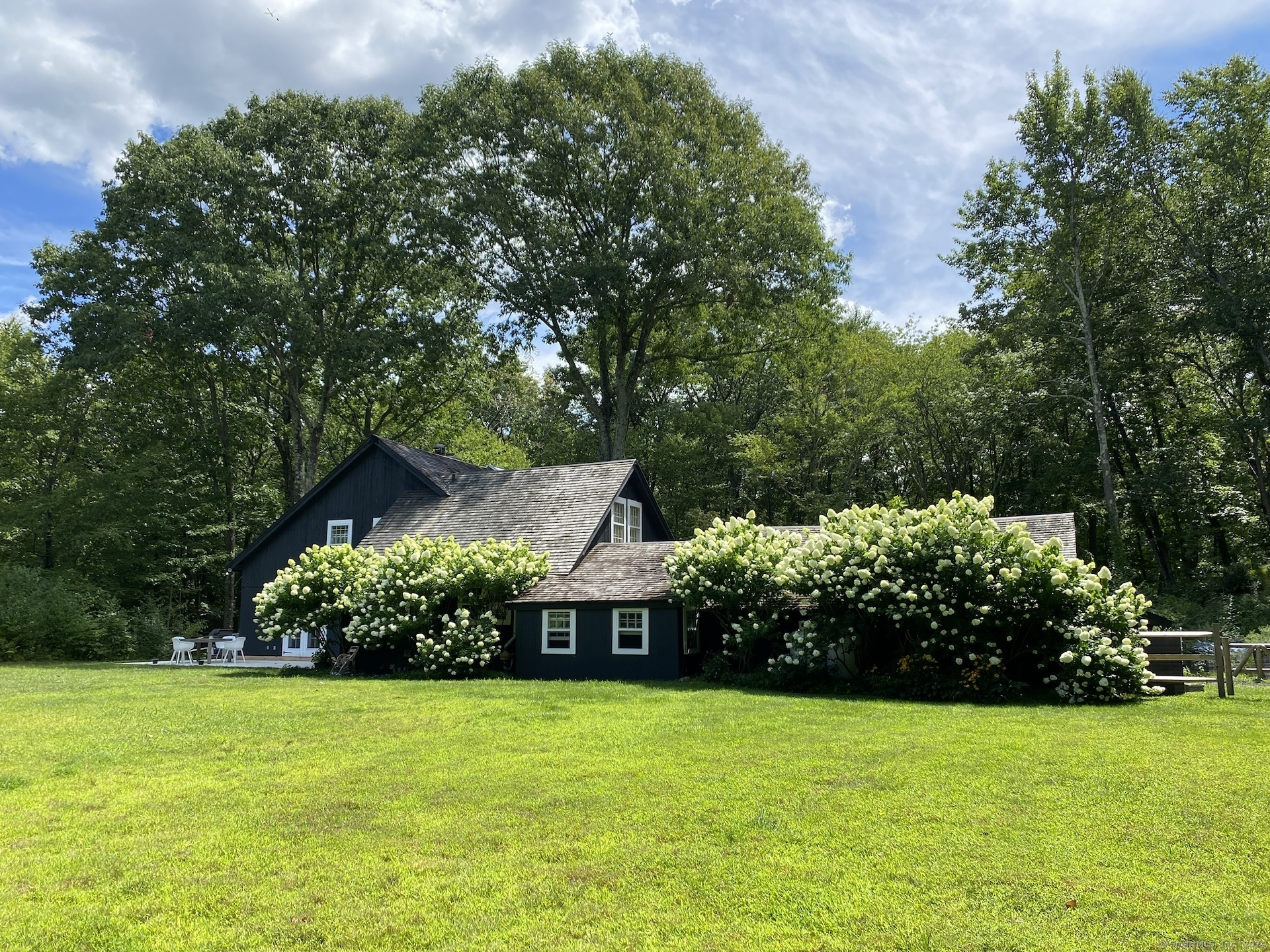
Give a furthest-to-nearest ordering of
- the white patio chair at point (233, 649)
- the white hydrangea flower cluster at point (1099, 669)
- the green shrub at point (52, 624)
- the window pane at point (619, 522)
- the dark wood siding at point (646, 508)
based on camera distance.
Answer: the green shrub at point (52, 624) → the dark wood siding at point (646, 508) → the white patio chair at point (233, 649) → the window pane at point (619, 522) → the white hydrangea flower cluster at point (1099, 669)

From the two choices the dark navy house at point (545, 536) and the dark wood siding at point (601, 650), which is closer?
the dark wood siding at point (601, 650)

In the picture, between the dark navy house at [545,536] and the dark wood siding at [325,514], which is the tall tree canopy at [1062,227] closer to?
the dark navy house at [545,536]

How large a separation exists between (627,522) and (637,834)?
18.8 m

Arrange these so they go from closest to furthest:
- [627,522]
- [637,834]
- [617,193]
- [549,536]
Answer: [637,834] → [549,536] → [627,522] → [617,193]

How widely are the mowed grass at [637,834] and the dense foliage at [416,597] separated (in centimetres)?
743

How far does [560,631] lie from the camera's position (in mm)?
19109

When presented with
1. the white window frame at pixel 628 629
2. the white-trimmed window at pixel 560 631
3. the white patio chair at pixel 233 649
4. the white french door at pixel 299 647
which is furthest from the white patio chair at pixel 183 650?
the white window frame at pixel 628 629

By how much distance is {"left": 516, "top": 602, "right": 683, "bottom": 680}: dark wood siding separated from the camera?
17953mm

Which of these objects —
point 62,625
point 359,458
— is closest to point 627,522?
point 359,458

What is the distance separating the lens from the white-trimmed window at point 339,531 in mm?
26672

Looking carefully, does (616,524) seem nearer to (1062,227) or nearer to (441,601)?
(441,601)

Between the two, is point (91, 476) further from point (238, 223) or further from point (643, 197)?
point (643, 197)

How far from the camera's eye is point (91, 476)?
32375mm

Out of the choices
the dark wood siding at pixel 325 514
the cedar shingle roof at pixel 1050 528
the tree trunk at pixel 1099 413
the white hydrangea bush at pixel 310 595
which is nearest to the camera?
the cedar shingle roof at pixel 1050 528
